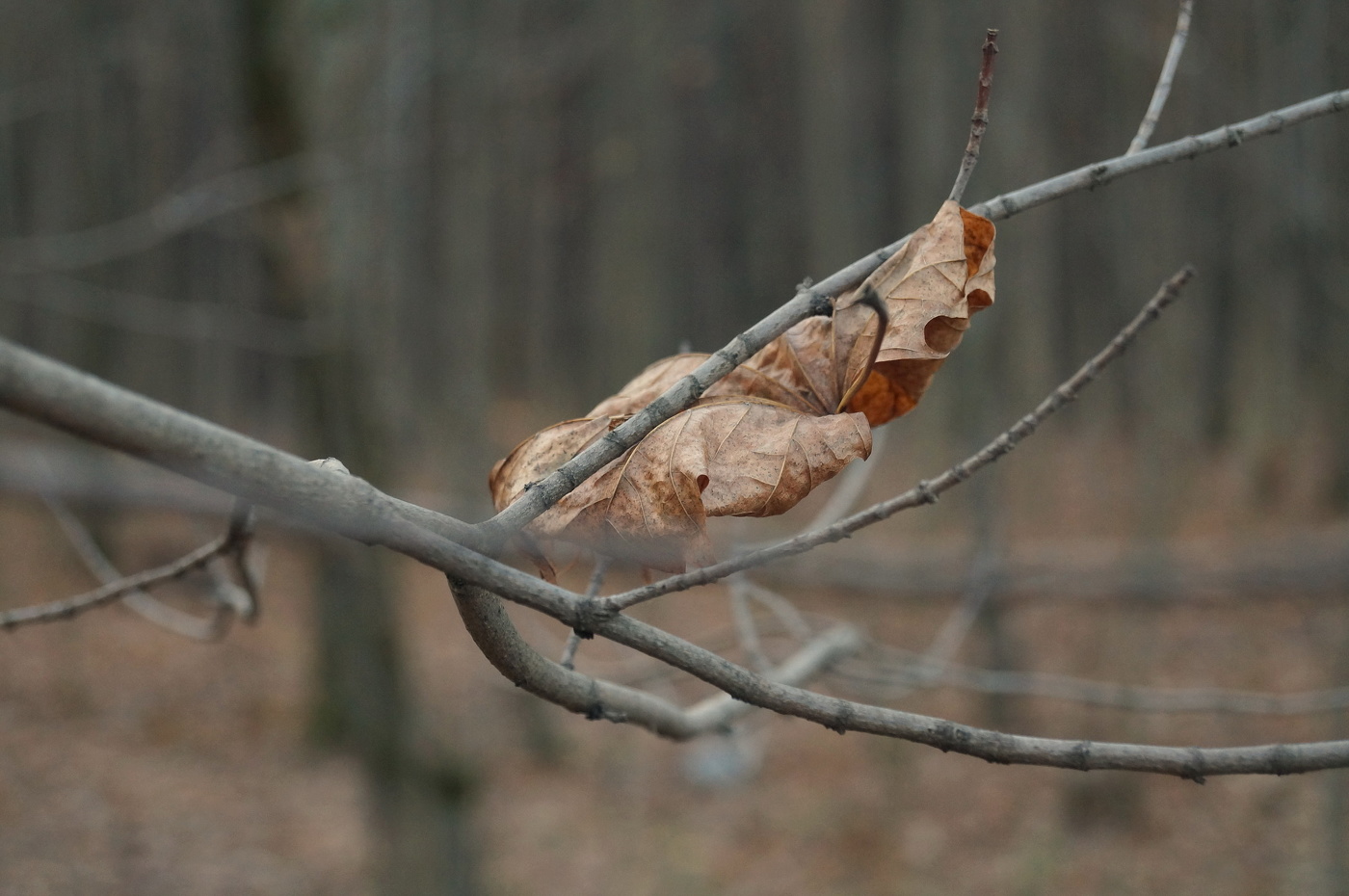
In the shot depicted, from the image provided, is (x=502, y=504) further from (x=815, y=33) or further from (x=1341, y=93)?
(x=815, y=33)

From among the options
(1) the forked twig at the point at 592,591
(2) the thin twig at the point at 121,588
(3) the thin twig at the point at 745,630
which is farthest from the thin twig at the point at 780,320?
(3) the thin twig at the point at 745,630

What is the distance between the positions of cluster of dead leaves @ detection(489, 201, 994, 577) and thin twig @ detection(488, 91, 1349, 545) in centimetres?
4

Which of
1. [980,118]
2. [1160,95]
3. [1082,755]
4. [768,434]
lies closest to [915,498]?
[768,434]

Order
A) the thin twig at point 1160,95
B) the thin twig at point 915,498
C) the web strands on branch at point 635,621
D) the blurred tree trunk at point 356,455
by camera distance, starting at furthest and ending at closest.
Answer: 1. the blurred tree trunk at point 356,455
2. the thin twig at point 1160,95
3. the thin twig at point 915,498
4. the web strands on branch at point 635,621

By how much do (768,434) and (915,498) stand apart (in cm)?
17

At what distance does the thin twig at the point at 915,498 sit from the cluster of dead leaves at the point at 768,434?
0.07 meters

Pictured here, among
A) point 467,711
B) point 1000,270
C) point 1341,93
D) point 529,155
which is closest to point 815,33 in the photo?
point 529,155

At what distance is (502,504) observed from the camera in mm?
1083

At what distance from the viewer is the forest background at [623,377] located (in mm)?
4918

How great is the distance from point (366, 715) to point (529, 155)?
53.2ft

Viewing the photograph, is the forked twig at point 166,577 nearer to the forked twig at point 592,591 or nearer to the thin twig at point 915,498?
the forked twig at point 592,591

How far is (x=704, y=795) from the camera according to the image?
830cm

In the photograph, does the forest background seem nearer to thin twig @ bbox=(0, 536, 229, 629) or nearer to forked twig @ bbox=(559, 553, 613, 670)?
forked twig @ bbox=(559, 553, 613, 670)

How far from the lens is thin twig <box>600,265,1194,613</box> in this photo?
0.80 meters
